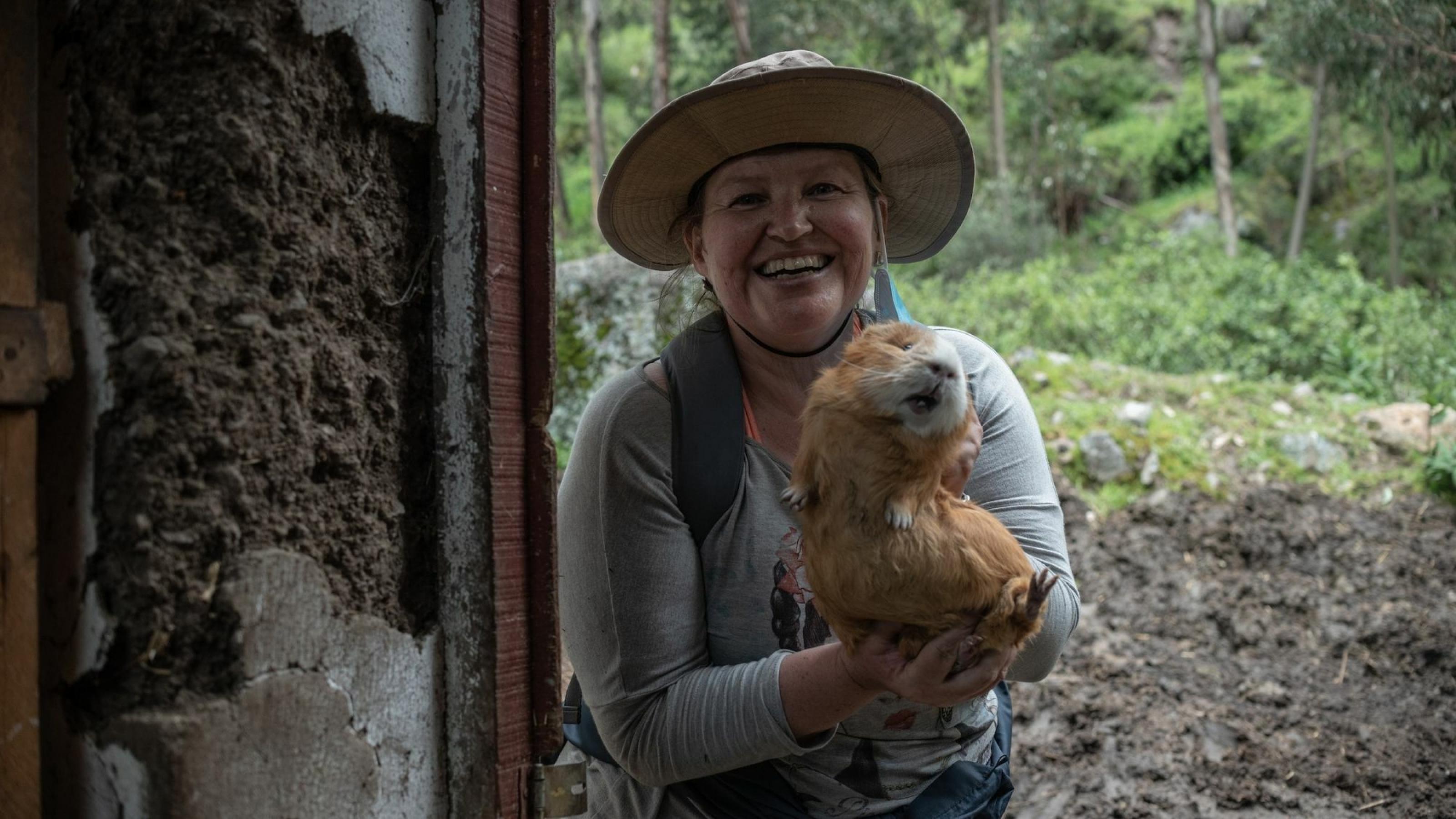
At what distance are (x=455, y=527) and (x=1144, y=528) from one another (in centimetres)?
569

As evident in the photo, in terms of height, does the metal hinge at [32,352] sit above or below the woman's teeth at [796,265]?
below

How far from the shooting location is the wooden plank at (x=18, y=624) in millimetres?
1347

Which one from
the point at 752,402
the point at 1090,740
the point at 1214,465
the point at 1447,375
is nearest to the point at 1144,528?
the point at 1214,465

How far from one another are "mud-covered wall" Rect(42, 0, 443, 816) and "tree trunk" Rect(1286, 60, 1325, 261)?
1755 cm

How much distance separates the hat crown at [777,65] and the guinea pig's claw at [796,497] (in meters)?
1.03

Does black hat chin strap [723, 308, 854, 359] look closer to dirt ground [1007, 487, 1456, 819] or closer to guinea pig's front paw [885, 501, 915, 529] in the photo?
guinea pig's front paw [885, 501, 915, 529]

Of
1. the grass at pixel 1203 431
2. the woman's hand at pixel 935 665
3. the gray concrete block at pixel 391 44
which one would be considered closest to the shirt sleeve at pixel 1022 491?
the woman's hand at pixel 935 665

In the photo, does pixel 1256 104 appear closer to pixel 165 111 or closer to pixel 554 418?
pixel 554 418

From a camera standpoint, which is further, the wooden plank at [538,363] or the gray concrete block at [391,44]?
the wooden plank at [538,363]

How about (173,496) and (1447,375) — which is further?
(1447,375)

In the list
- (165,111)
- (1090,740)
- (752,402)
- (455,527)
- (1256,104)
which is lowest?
(1090,740)

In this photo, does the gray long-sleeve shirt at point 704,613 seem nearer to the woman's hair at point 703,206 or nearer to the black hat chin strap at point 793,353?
the black hat chin strap at point 793,353

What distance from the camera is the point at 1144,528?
654 centimetres

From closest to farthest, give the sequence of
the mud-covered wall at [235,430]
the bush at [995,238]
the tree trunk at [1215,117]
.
Answer: 1. the mud-covered wall at [235,430]
2. the tree trunk at [1215,117]
3. the bush at [995,238]
